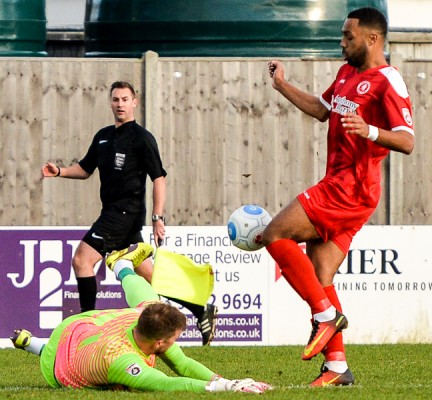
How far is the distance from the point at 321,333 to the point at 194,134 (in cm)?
657

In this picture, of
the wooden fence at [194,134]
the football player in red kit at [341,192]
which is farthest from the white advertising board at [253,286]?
the football player in red kit at [341,192]

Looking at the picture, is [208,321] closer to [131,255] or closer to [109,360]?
[131,255]

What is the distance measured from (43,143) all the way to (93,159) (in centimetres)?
277

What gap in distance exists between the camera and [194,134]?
1435cm

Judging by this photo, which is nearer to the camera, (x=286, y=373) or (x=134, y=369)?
(x=134, y=369)

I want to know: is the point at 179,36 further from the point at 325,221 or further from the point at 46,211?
the point at 325,221

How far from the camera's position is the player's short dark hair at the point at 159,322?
291 inches

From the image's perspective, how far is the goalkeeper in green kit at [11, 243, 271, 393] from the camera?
24.3 feet

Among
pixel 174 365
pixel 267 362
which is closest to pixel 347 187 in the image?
pixel 174 365

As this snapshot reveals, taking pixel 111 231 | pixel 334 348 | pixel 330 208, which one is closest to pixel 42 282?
pixel 111 231

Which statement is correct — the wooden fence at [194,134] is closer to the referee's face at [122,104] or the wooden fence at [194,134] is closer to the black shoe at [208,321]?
the referee's face at [122,104]

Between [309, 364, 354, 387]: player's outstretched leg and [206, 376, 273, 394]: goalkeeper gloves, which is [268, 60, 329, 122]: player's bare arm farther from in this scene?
[206, 376, 273, 394]: goalkeeper gloves

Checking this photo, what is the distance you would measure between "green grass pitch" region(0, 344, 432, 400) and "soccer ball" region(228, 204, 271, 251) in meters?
0.91

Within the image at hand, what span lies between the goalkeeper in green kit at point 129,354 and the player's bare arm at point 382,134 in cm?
138
